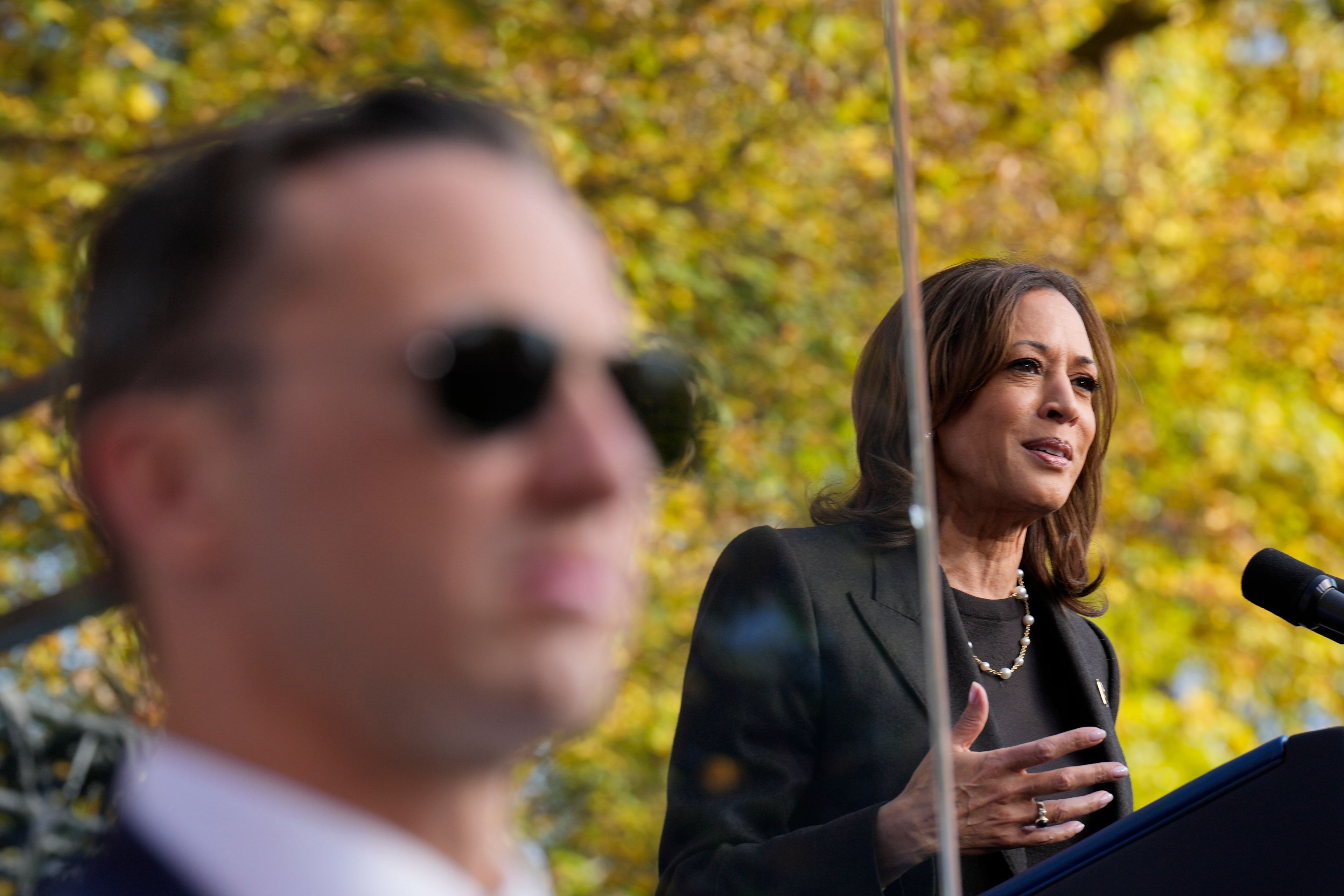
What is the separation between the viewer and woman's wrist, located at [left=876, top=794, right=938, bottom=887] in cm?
113

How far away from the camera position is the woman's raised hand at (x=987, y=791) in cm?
116

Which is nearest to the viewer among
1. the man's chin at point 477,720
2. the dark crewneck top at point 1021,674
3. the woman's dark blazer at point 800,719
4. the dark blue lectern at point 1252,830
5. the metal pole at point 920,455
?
the man's chin at point 477,720

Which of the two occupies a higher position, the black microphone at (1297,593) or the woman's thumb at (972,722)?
the black microphone at (1297,593)

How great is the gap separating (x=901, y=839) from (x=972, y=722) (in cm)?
14

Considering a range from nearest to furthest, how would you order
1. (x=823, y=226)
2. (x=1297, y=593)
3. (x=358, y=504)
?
(x=358, y=504) < (x=1297, y=593) < (x=823, y=226)

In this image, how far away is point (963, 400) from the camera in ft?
4.96

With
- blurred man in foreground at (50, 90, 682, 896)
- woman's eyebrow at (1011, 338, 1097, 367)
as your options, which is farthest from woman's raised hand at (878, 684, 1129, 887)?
blurred man in foreground at (50, 90, 682, 896)

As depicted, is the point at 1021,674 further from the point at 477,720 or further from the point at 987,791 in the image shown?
the point at 477,720

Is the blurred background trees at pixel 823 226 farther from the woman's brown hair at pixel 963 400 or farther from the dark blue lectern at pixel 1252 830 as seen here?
the dark blue lectern at pixel 1252 830

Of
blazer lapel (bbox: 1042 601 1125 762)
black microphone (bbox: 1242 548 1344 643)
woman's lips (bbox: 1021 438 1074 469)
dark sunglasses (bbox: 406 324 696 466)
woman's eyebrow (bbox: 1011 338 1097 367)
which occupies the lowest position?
blazer lapel (bbox: 1042 601 1125 762)

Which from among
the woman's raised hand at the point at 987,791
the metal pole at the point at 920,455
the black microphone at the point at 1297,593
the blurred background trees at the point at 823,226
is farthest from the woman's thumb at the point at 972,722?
the black microphone at the point at 1297,593

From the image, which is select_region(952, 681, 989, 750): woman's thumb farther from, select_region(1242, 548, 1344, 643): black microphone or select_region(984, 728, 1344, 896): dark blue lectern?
select_region(1242, 548, 1344, 643): black microphone

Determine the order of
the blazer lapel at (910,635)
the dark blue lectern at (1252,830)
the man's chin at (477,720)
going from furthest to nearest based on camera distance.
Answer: the blazer lapel at (910,635)
the dark blue lectern at (1252,830)
the man's chin at (477,720)

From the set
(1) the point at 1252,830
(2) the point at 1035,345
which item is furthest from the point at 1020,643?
(1) the point at 1252,830
